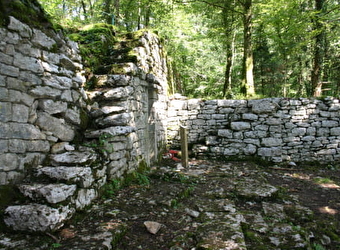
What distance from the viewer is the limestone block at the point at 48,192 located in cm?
259

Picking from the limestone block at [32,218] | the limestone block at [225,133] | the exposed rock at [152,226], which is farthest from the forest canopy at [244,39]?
the exposed rock at [152,226]

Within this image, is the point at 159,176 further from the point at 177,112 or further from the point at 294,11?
the point at 294,11

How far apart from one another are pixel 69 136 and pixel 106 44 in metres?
2.73

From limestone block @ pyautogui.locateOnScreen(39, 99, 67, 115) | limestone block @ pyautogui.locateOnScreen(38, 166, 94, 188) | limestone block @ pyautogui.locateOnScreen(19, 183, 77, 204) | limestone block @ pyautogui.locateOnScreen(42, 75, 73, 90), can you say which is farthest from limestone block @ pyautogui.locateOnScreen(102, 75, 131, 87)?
limestone block @ pyautogui.locateOnScreen(19, 183, 77, 204)

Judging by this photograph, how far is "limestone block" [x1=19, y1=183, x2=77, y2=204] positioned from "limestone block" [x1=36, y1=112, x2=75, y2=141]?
87 centimetres

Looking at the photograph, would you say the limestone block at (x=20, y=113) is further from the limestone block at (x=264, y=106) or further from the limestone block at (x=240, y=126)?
the limestone block at (x=264, y=106)

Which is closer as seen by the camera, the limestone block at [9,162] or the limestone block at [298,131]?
the limestone block at [9,162]

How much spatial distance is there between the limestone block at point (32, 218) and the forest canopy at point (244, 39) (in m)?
4.89

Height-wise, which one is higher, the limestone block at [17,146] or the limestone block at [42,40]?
the limestone block at [42,40]

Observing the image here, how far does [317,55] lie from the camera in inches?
343

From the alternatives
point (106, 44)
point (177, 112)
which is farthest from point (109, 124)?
point (177, 112)

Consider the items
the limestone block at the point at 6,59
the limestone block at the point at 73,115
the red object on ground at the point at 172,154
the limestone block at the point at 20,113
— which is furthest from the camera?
the red object on ground at the point at 172,154

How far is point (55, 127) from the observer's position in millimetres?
3354

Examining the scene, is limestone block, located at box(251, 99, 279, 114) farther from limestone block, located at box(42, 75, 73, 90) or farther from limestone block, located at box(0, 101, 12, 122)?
limestone block, located at box(0, 101, 12, 122)
